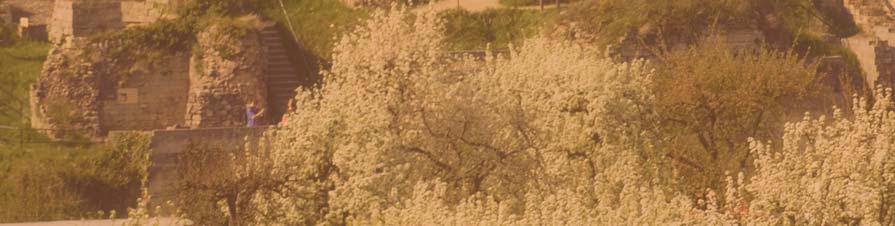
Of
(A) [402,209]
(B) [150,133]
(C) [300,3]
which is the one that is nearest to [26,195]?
Result: (B) [150,133]

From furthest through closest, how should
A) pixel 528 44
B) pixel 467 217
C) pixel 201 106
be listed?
pixel 201 106 → pixel 528 44 → pixel 467 217

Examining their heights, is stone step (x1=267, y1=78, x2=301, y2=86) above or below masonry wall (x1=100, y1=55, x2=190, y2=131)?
above

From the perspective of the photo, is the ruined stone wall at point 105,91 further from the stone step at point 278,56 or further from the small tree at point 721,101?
the small tree at point 721,101

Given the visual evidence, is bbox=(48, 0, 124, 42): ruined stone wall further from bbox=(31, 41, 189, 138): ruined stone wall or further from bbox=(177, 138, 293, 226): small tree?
bbox=(177, 138, 293, 226): small tree

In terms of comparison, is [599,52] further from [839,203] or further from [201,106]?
[839,203]

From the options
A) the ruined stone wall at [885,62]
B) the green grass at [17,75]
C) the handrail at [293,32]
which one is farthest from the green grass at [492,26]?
the green grass at [17,75]

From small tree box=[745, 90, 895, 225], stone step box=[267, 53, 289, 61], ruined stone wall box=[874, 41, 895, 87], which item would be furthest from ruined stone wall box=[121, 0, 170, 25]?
small tree box=[745, 90, 895, 225]
